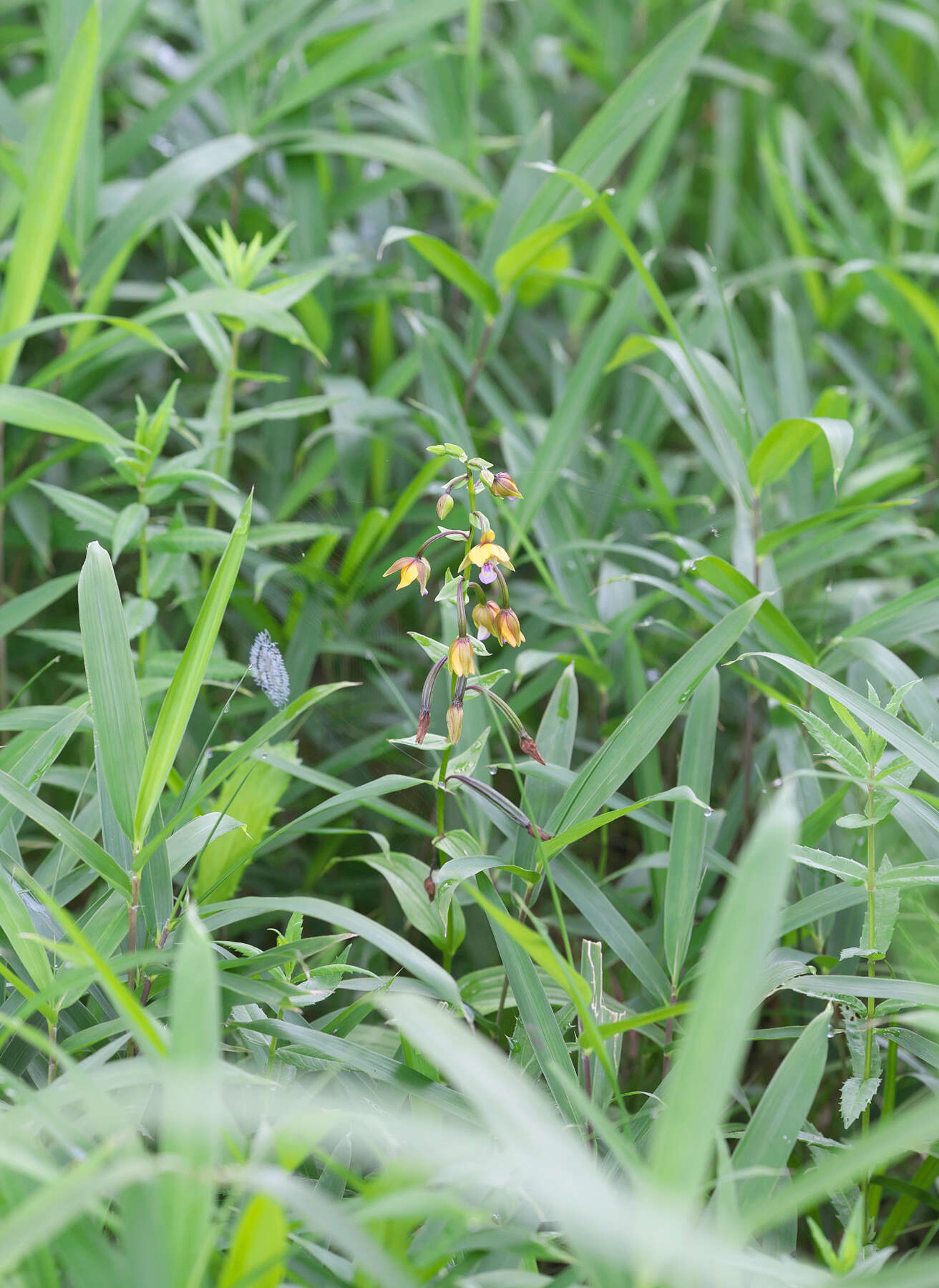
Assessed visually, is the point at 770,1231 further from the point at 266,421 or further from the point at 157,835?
the point at 266,421

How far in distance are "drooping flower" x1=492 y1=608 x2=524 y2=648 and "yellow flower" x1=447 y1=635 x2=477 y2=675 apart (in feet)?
0.06

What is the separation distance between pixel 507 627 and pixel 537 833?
0.42ft

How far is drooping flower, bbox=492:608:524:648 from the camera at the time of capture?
0.55 m

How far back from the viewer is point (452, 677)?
2.01 feet

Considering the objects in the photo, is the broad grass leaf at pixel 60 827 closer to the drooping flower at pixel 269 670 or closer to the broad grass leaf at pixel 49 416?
the drooping flower at pixel 269 670

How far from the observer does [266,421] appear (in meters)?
1.08

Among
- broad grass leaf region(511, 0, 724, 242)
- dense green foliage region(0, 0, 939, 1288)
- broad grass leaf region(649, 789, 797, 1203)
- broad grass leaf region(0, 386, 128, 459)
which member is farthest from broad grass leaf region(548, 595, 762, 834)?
broad grass leaf region(511, 0, 724, 242)

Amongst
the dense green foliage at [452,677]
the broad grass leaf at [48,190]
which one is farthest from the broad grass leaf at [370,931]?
the broad grass leaf at [48,190]

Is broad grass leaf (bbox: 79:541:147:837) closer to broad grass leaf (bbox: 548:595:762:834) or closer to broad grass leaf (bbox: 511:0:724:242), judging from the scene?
broad grass leaf (bbox: 548:595:762:834)

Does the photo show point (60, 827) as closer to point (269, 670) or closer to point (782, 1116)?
point (269, 670)

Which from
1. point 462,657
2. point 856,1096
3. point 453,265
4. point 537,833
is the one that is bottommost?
point 856,1096

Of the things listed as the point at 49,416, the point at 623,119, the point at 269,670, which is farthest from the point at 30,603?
the point at 623,119

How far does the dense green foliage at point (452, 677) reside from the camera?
409 mm

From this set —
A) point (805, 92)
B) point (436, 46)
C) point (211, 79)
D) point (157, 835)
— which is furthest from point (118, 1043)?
point (805, 92)
